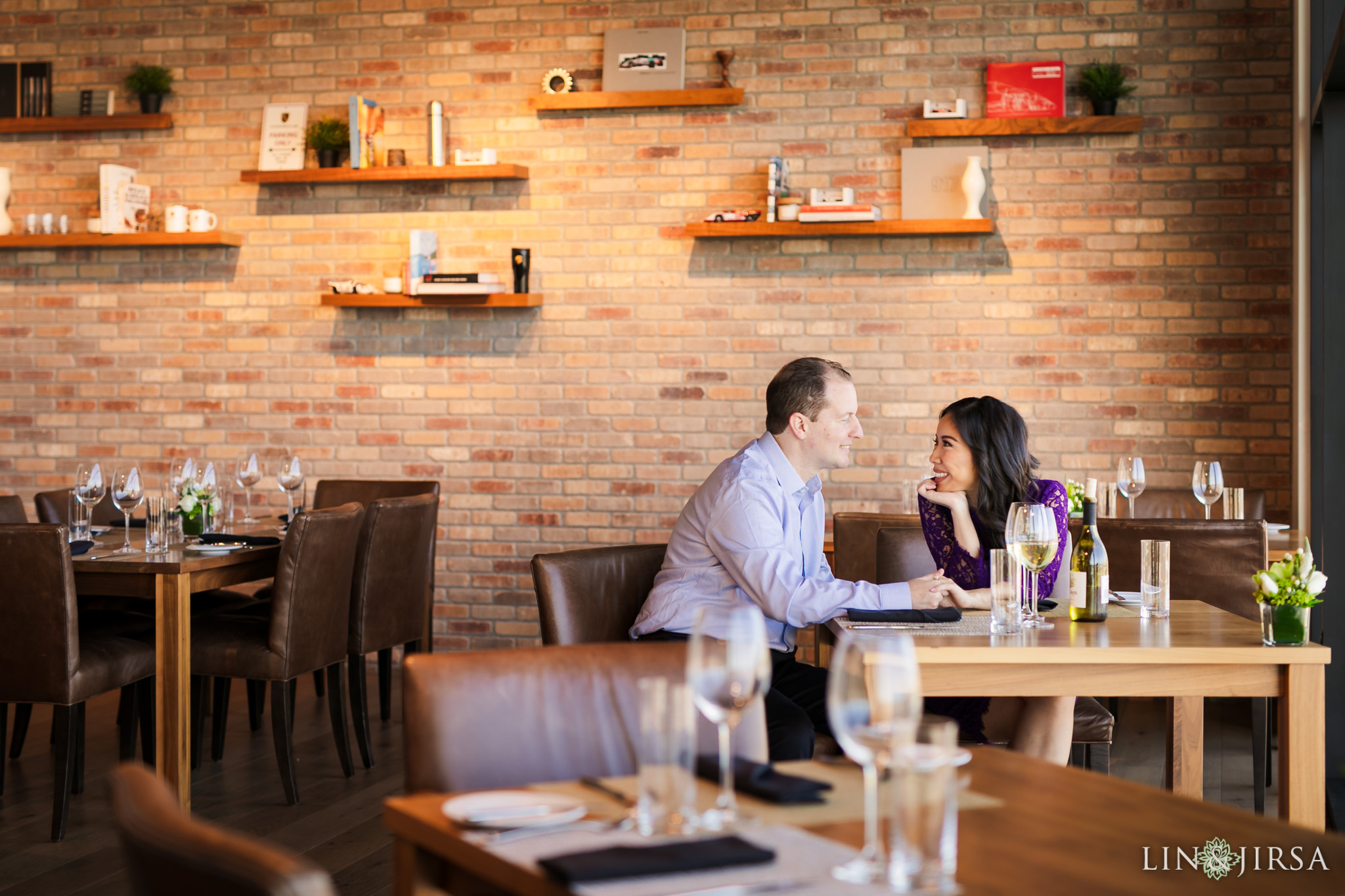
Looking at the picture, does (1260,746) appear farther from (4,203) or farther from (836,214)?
(4,203)

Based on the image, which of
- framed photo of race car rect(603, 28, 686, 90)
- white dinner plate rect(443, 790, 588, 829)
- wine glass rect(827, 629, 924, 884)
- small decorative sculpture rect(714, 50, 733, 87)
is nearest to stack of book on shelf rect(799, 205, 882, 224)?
small decorative sculpture rect(714, 50, 733, 87)

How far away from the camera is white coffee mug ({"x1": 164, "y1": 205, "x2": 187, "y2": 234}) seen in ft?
18.5

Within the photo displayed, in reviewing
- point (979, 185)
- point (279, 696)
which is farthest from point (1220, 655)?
point (979, 185)

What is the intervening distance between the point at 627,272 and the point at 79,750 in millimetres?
2928

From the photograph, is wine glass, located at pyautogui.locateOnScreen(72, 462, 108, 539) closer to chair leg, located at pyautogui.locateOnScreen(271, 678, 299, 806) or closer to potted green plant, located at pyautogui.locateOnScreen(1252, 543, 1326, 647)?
chair leg, located at pyautogui.locateOnScreen(271, 678, 299, 806)

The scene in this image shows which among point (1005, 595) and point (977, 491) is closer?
point (1005, 595)

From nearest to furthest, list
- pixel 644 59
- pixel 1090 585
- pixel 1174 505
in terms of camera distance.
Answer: pixel 1090 585 < pixel 1174 505 < pixel 644 59

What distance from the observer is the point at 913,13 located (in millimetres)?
5250

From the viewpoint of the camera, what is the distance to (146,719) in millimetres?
3896

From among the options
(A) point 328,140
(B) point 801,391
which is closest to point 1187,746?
(B) point 801,391

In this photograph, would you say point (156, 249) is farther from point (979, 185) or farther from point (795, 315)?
point (979, 185)

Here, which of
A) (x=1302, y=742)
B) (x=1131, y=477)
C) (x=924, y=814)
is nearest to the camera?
(x=924, y=814)

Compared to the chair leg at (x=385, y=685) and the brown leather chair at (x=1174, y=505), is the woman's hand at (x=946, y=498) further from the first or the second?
the chair leg at (x=385, y=685)

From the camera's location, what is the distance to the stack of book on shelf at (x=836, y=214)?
202 inches
